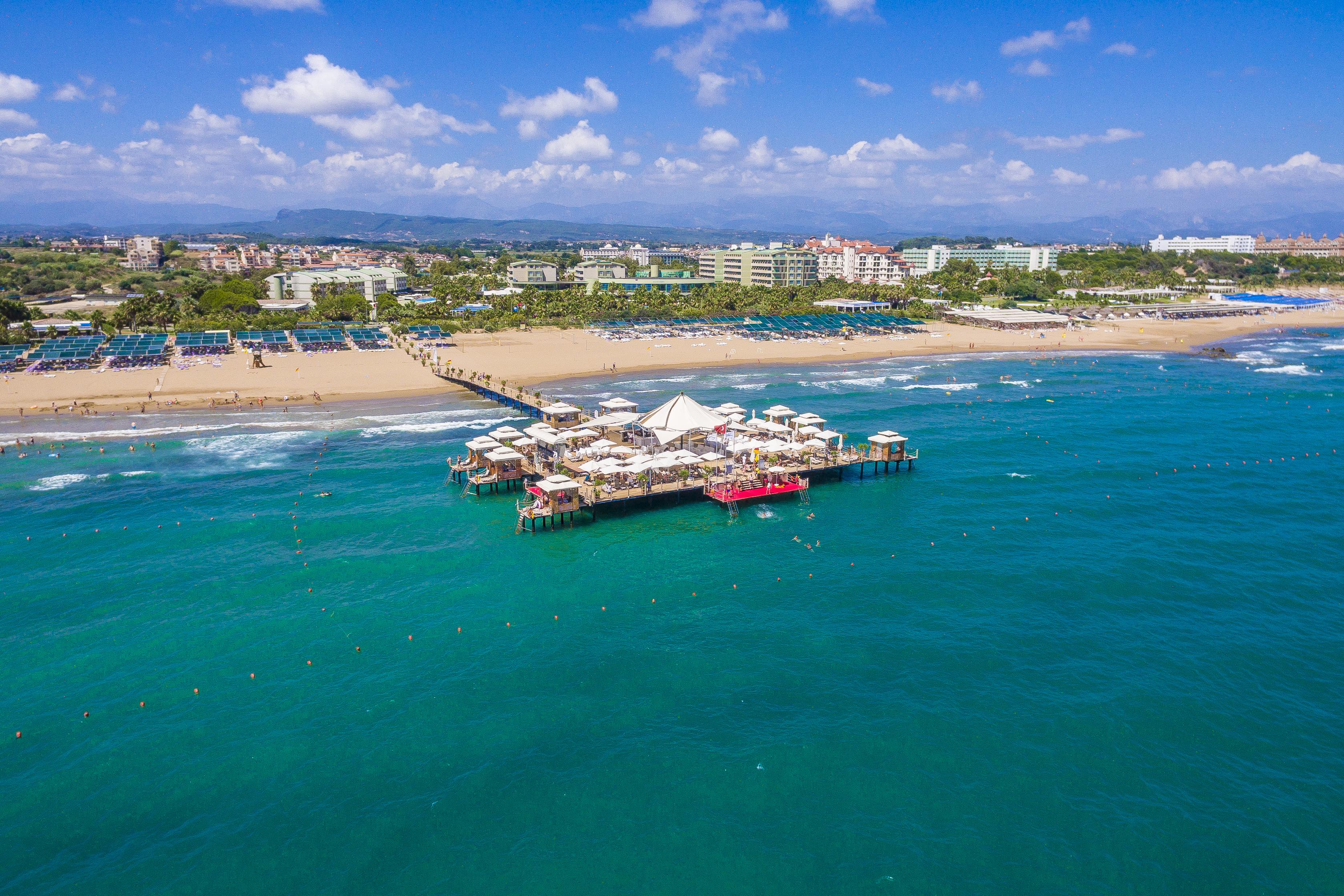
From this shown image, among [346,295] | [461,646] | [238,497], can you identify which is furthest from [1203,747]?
[346,295]

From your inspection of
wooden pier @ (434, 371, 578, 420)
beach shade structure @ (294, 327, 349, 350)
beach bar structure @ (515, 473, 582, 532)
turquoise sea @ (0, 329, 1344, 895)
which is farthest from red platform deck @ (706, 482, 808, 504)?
beach shade structure @ (294, 327, 349, 350)

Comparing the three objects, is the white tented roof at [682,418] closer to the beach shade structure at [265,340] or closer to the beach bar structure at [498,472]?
the beach bar structure at [498,472]

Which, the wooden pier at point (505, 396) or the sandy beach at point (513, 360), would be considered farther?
the sandy beach at point (513, 360)

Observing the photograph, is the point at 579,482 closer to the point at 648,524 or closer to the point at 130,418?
the point at 648,524

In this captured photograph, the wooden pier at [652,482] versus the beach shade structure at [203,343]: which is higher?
the beach shade structure at [203,343]

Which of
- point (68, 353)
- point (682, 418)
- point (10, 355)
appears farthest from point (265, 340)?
point (682, 418)

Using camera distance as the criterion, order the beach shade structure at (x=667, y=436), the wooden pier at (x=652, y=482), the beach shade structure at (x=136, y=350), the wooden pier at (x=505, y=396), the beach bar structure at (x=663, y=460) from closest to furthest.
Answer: the wooden pier at (x=652, y=482), the beach bar structure at (x=663, y=460), the beach shade structure at (x=667, y=436), the wooden pier at (x=505, y=396), the beach shade structure at (x=136, y=350)

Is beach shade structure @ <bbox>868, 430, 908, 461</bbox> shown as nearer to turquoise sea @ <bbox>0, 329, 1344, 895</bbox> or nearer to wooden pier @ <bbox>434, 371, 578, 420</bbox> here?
turquoise sea @ <bbox>0, 329, 1344, 895</bbox>

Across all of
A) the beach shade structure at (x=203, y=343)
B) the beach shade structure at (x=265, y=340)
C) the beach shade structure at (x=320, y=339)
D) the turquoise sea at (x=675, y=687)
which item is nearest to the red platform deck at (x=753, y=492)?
the turquoise sea at (x=675, y=687)
